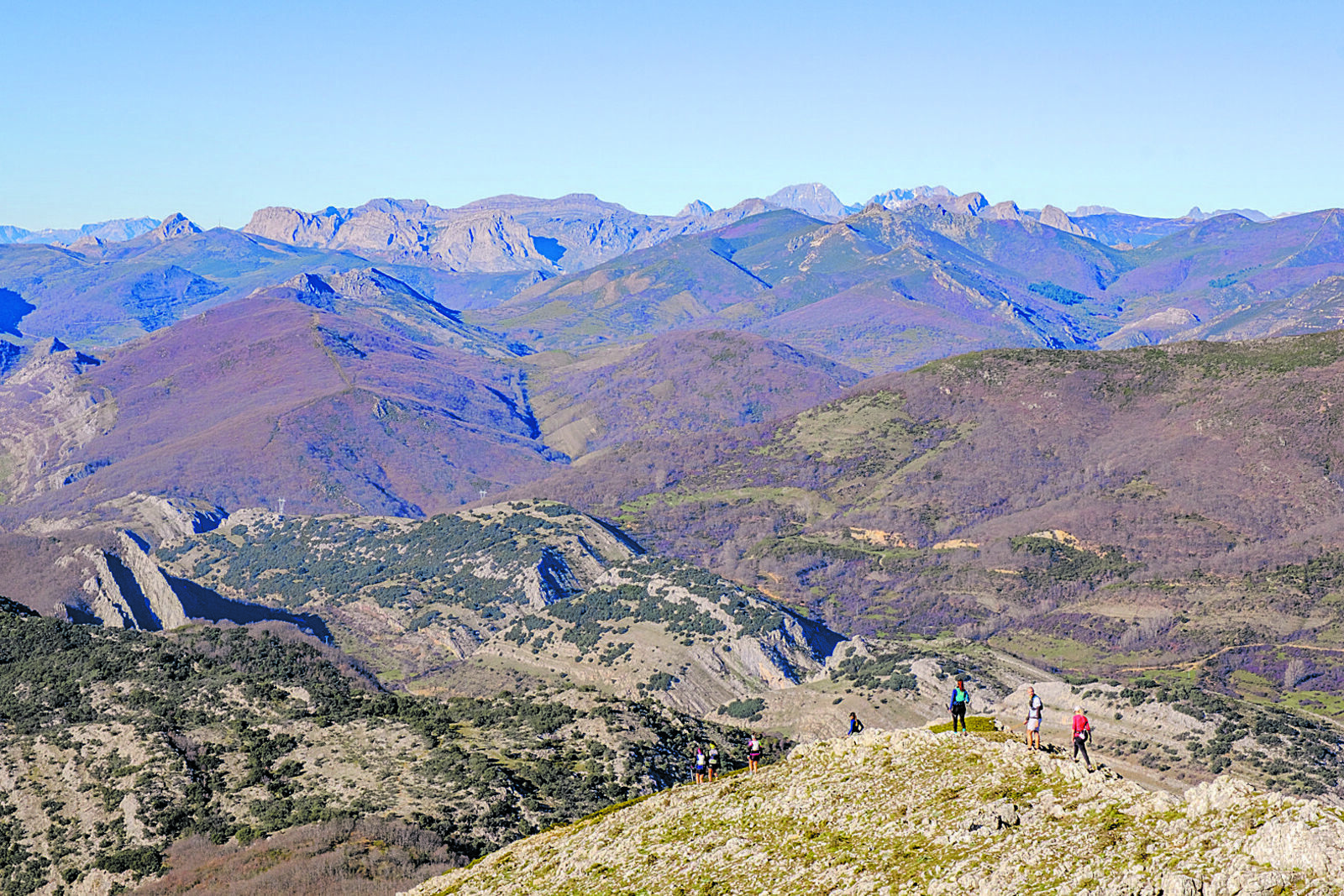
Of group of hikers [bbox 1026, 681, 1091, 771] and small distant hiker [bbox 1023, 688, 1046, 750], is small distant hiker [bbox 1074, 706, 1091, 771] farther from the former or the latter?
small distant hiker [bbox 1023, 688, 1046, 750]

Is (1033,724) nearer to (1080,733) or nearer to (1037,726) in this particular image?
(1037,726)

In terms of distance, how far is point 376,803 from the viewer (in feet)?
345

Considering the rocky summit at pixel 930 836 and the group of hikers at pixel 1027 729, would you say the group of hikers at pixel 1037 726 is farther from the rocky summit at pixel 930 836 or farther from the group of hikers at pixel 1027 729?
the rocky summit at pixel 930 836

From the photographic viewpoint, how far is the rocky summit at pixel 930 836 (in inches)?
1614

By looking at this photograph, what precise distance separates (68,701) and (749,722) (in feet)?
304

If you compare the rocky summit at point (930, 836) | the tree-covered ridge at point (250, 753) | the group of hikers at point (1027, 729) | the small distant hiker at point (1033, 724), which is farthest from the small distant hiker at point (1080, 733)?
the tree-covered ridge at point (250, 753)

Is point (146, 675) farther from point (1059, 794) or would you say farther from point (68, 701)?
point (1059, 794)

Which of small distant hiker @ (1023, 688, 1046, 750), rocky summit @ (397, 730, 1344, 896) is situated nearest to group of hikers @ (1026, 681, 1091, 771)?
small distant hiker @ (1023, 688, 1046, 750)

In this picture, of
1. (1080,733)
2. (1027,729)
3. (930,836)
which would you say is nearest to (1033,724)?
(1027,729)

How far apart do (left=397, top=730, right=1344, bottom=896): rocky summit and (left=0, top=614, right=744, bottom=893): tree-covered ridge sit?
34.6 m

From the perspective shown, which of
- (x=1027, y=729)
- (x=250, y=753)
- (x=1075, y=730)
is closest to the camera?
(x=1075, y=730)

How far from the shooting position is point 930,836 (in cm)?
5106

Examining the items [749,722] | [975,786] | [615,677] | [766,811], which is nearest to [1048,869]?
[975,786]

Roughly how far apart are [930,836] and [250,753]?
279ft
